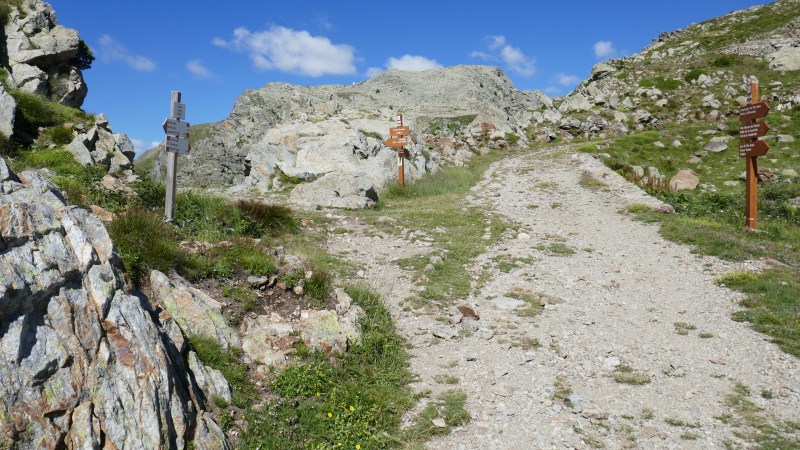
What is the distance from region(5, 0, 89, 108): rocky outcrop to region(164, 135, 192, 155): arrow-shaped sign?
12637 millimetres

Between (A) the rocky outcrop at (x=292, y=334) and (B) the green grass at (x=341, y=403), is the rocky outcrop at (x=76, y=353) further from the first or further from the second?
(A) the rocky outcrop at (x=292, y=334)

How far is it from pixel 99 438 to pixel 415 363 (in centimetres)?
447

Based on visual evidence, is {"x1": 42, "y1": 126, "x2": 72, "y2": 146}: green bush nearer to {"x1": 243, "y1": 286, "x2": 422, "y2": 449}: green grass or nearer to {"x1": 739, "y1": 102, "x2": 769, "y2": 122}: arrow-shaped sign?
{"x1": 243, "y1": 286, "x2": 422, "y2": 449}: green grass

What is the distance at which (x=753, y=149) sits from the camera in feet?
48.0

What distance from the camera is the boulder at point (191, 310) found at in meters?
6.90

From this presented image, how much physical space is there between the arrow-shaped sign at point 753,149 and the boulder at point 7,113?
851 inches

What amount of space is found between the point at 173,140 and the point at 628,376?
32.9ft

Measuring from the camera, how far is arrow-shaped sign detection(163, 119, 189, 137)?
34.7 ft

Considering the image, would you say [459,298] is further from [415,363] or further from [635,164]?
[635,164]

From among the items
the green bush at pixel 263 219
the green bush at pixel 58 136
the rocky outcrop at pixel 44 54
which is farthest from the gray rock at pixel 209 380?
the rocky outcrop at pixel 44 54

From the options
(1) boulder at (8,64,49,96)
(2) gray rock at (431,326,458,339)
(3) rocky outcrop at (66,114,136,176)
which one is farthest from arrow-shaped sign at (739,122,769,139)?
(1) boulder at (8,64,49,96)

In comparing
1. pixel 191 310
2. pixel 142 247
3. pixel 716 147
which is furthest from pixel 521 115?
pixel 191 310

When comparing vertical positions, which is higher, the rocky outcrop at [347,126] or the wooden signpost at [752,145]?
the rocky outcrop at [347,126]

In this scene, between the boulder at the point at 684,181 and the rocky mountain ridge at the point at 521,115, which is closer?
the boulder at the point at 684,181
